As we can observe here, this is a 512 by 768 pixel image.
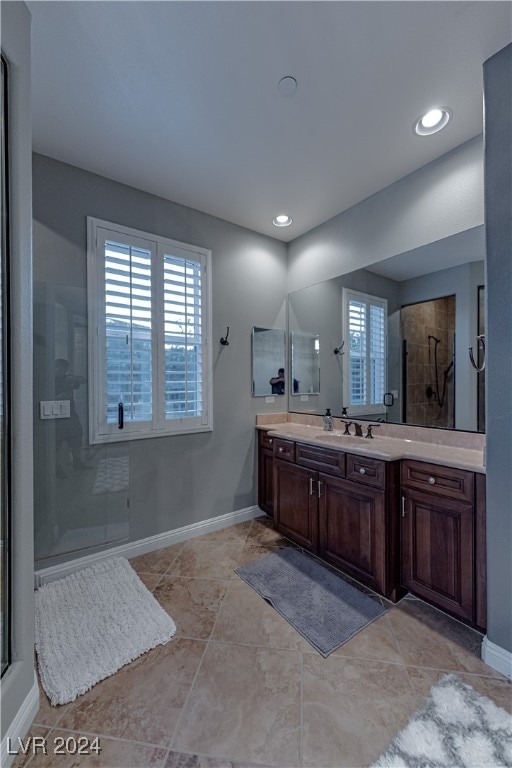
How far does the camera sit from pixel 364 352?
266 cm

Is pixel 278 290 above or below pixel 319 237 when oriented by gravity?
below

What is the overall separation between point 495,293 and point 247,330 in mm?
1978

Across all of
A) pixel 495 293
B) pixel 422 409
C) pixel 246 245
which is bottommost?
pixel 422 409

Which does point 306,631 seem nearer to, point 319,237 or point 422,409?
point 422,409

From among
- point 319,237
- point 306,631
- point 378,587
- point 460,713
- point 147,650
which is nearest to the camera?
point 460,713

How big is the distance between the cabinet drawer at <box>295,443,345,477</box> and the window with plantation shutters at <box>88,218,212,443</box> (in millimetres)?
884

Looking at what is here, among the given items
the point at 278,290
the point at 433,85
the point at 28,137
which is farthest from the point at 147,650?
the point at 433,85

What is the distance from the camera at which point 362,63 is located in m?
1.45

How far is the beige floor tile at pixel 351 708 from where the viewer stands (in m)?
1.11

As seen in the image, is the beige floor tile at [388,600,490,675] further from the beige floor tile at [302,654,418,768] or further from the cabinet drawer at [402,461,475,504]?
the cabinet drawer at [402,461,475,504]

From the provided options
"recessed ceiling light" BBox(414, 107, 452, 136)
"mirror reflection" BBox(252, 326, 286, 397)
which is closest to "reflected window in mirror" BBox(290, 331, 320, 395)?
"mirror reflection" BBox(252, 326, 286, 397)

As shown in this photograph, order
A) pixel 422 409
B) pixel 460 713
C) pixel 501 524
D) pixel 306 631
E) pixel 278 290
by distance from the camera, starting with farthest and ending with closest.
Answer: pixel 278 290
pixel 422 409
pixel 306 631
pixel 501 524
pixel 460 713

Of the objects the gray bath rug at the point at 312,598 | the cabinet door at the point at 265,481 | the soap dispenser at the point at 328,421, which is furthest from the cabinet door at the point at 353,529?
the cabinet door at the point at 265,481

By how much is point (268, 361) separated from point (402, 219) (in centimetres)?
164
